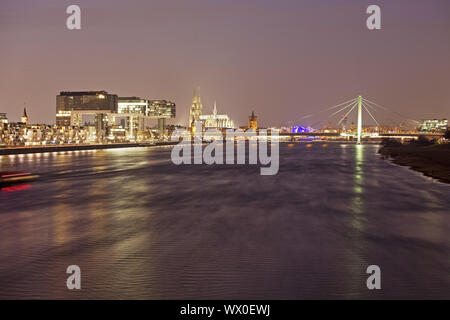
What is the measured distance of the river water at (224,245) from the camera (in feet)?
27.0

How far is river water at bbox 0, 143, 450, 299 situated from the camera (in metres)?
8.23

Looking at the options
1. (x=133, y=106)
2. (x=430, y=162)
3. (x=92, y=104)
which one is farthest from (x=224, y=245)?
(x=133, y=106)

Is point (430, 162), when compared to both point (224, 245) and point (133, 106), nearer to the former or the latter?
point (224, 245)

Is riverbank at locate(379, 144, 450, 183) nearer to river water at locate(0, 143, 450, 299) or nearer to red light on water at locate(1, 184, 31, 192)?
river water at locate(0, 143, 450, 299)

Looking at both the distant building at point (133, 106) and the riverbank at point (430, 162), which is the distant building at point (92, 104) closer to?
the distant building at point (133, 106)

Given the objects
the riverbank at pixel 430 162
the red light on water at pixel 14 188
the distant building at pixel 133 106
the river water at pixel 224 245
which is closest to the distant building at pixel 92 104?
the distant building at pixel 133 106

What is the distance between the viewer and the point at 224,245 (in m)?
11.8

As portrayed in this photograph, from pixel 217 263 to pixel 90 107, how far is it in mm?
150402

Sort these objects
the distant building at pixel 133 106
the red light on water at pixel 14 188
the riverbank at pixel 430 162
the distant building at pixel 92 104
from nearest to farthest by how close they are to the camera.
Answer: the red light on water at pixel 14 188
the riverbank at pixel 430 162
the distant building at pixel 92 104
the distant building at pixel 133 106

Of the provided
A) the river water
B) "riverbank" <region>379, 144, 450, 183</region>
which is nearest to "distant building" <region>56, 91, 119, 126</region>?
"riverbank" <region>379, 144, 450, 183</region>

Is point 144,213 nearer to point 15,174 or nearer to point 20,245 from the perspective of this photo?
point 20,245

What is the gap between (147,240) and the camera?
1245 centimetres

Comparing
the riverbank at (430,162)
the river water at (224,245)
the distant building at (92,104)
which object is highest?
the distant building at (92,104)
